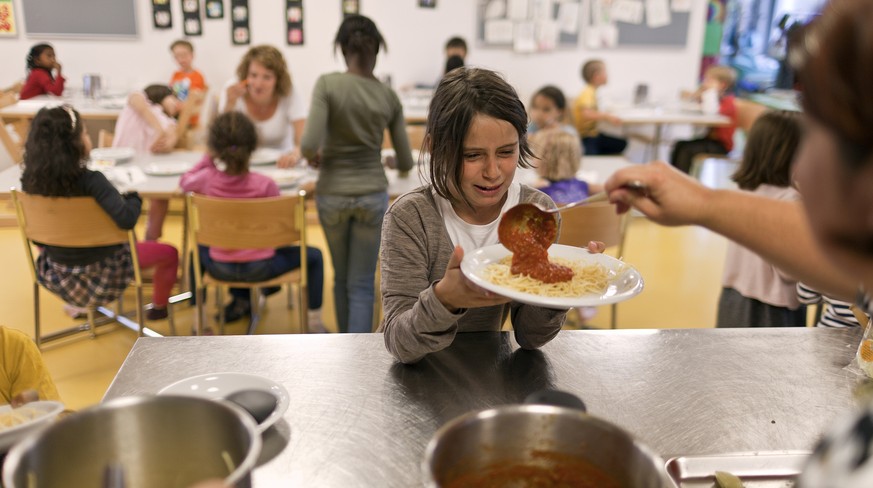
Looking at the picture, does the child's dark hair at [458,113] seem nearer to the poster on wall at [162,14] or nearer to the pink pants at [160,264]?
the pink pants at [160,264]

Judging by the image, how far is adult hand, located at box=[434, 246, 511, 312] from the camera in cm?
133


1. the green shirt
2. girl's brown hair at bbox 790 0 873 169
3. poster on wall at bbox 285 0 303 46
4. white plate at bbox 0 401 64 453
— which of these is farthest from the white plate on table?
girl's brown hair at bbox 790 0 873 169

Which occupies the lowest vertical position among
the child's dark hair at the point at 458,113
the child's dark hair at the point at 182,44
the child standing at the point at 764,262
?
the child standing at the point at 764,262

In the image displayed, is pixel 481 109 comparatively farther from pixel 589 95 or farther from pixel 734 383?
pixel 589 95

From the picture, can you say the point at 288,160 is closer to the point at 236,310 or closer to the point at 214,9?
the point at 236,310

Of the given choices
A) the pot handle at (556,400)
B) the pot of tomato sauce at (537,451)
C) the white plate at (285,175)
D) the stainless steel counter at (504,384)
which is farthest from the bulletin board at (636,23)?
the pot of tomato sauce at (537,451)

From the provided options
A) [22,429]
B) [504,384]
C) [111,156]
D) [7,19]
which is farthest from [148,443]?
[7,19]

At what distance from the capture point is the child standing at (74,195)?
303 cm

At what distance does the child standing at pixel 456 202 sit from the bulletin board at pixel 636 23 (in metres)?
6.52

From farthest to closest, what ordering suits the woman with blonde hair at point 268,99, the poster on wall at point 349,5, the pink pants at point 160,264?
1. the poster on wall at point 349,5
2. the woman with blonde hair at point 268,99
3. the pink pants at point 160,264

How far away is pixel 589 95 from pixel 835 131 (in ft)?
20.8

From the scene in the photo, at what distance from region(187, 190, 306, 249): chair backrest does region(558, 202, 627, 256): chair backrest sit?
1.17 metres

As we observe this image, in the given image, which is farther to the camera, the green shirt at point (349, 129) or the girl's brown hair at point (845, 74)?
the green shirt at point (349, 129)

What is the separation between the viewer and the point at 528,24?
759cm
